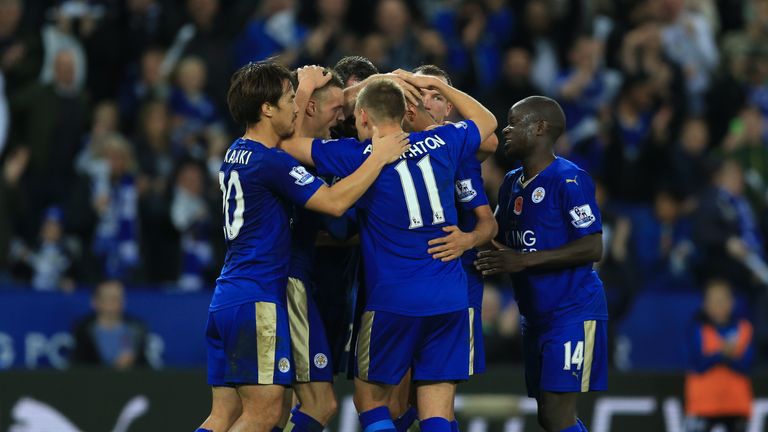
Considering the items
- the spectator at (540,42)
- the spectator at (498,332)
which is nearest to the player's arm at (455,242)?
the spectator at (498,332)

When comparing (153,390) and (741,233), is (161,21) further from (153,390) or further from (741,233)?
(741,233)

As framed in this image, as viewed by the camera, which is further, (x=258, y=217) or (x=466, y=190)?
(x=466, y=190)

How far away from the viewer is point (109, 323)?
13062mm

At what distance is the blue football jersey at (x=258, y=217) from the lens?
7.84m

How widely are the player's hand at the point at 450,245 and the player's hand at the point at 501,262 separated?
0.45 metres

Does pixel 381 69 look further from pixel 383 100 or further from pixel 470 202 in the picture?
pixel 383 100

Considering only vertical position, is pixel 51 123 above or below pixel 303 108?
above

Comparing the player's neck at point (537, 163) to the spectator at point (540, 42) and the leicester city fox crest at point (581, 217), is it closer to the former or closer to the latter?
the leicester city fox crest at point (581, 217)

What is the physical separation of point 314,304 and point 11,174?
261 inches

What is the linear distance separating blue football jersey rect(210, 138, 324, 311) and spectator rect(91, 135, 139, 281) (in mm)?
6040

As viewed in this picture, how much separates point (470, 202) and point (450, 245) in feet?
1.78

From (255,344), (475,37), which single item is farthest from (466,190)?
(475,37)

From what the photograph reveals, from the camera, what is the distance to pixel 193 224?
13938mm

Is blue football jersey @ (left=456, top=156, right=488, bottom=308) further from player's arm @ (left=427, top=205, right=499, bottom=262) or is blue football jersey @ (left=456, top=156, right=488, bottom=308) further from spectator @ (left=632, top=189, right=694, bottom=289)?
spectator @ (left=632, top=189, right=694, bottom=289)
